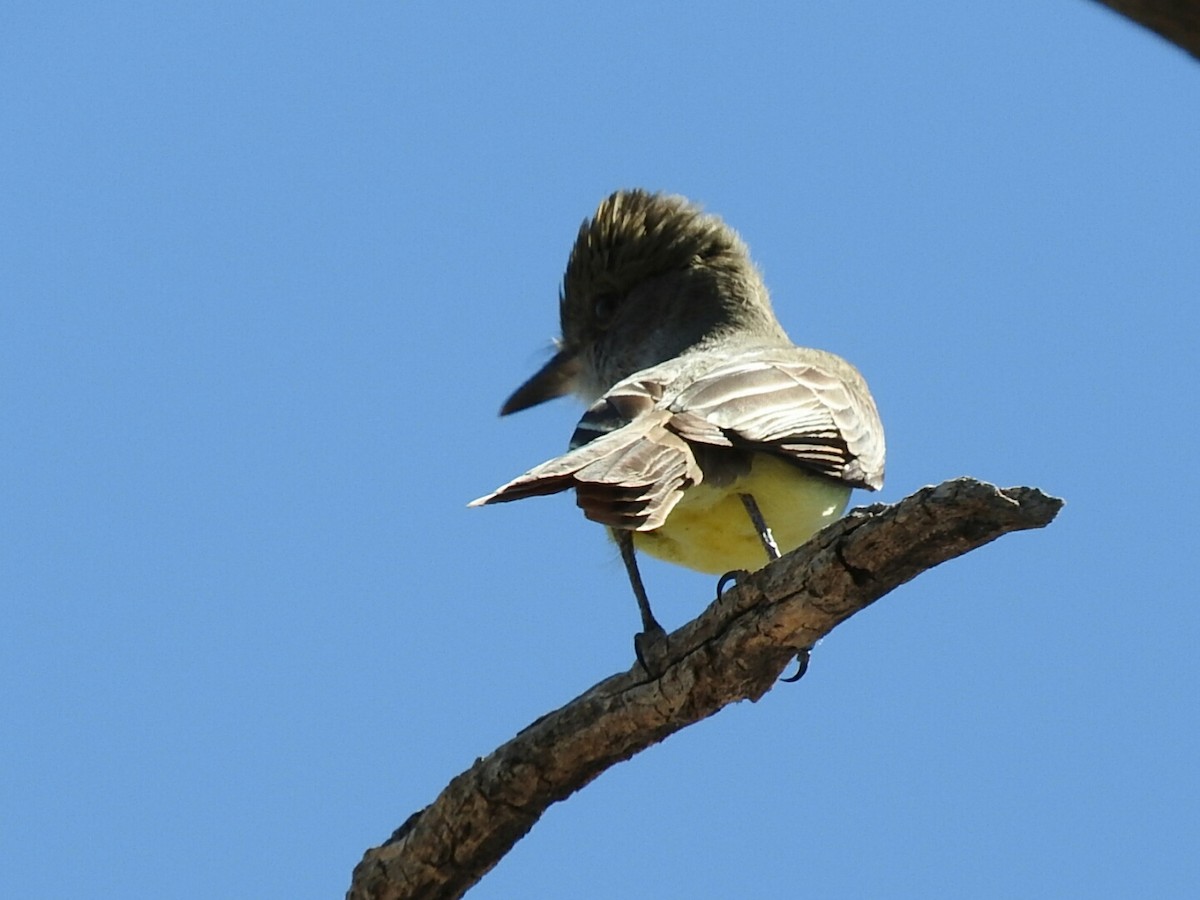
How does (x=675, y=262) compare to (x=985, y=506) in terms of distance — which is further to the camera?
(x=675, y=262)

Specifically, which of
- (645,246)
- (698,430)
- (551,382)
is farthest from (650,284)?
(698,430)

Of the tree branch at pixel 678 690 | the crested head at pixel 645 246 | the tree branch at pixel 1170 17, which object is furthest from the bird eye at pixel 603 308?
the tree branch at pixel 1170 17

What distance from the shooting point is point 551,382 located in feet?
32.2

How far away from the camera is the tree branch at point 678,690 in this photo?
4488mm

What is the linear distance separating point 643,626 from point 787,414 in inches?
46.3

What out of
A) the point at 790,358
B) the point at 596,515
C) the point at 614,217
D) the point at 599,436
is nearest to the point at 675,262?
the point at 614,217

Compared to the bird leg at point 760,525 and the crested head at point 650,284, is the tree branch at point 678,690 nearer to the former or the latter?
the bird leg at point 760,525

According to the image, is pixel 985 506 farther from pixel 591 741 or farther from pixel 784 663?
pixel 591 741

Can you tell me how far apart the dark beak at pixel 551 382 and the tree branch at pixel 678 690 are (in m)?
4.59

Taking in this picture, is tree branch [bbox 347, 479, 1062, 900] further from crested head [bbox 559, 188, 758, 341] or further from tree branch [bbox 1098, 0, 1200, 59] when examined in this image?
crested head [bbox 559, 188, 758, 341]

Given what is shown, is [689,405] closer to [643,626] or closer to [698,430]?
[698,430]

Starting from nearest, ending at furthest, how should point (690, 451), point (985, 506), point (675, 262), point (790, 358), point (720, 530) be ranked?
point (985, 506) < point (690, 451) < point (720, 530) < point (790, 358) < point (675, 262)

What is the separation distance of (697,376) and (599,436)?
807 millimetres

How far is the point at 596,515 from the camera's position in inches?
205
